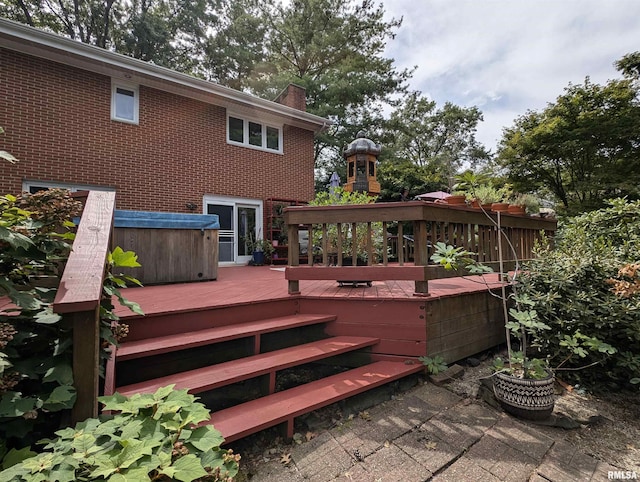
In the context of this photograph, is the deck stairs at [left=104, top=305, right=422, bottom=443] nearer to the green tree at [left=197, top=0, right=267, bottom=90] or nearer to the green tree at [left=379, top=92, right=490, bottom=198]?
the green tree at [left=197, top=0, right=267, bottom=90]

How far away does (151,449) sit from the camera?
1.01 meters

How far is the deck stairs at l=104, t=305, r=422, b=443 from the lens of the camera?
1.83 meters

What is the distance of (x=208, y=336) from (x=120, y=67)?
6909mm

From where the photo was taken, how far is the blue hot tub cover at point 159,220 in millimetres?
3923

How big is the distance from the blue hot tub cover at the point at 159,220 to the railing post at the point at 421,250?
3.13 m

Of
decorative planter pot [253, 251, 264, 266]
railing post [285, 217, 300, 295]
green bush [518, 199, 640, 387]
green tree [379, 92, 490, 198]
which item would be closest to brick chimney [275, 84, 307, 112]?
decorative planter pot [253, 251, 264, 266]

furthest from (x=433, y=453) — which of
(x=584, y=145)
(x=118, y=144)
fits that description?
(x=584, y=145)

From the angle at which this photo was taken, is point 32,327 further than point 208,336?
No

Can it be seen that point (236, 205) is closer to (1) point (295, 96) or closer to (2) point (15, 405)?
(1) point (295, 96)

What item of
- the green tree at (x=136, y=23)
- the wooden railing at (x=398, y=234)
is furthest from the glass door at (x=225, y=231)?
the green tree at (x=136, y=23)

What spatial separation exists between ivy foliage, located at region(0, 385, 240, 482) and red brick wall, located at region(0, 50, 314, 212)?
659cm

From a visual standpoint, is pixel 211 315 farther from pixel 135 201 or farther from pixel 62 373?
pixel 135 201

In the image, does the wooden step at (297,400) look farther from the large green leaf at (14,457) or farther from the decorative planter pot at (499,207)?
the decorative planter pot at (499,207)

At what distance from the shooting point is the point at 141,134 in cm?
687
